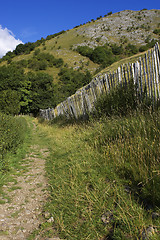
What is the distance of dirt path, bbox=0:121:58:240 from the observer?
2.35m

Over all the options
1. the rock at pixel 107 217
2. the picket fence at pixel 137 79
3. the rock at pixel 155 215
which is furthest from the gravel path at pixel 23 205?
the picket fence at pixel 137 79

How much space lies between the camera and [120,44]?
260ft

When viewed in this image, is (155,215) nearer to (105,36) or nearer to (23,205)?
(23,205)

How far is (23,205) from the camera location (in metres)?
3.06

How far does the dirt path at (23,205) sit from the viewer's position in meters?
2.35

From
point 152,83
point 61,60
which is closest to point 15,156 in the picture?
point 152,83

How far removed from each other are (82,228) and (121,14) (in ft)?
422

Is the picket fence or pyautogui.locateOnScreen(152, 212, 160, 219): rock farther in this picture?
the picket fence

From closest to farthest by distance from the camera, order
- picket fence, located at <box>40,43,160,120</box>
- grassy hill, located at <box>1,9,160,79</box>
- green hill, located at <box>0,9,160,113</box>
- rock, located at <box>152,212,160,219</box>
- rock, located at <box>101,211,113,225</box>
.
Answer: rock, located at <box>152,212,160,219</box>, rock, located at <box>101,211,113,225</box>, picket fence, located at <box>40,43,160,120</box>, green hill, located at <box>0,9,160,113</box>, grassy hill, located at <box>1,9,160,79</box>

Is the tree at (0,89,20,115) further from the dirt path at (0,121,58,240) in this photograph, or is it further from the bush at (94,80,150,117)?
the dirt path at (0,121,58,240)

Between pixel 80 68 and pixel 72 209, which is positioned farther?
pixel 80 68

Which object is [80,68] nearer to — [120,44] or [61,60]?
Answer: [61,60]

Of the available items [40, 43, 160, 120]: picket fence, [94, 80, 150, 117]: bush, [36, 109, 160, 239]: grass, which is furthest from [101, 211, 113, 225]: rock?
[40, 43, 160, 120]: picket fence

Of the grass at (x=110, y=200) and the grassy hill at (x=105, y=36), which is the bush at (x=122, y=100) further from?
the grassy hill at (x=105, y=36)
